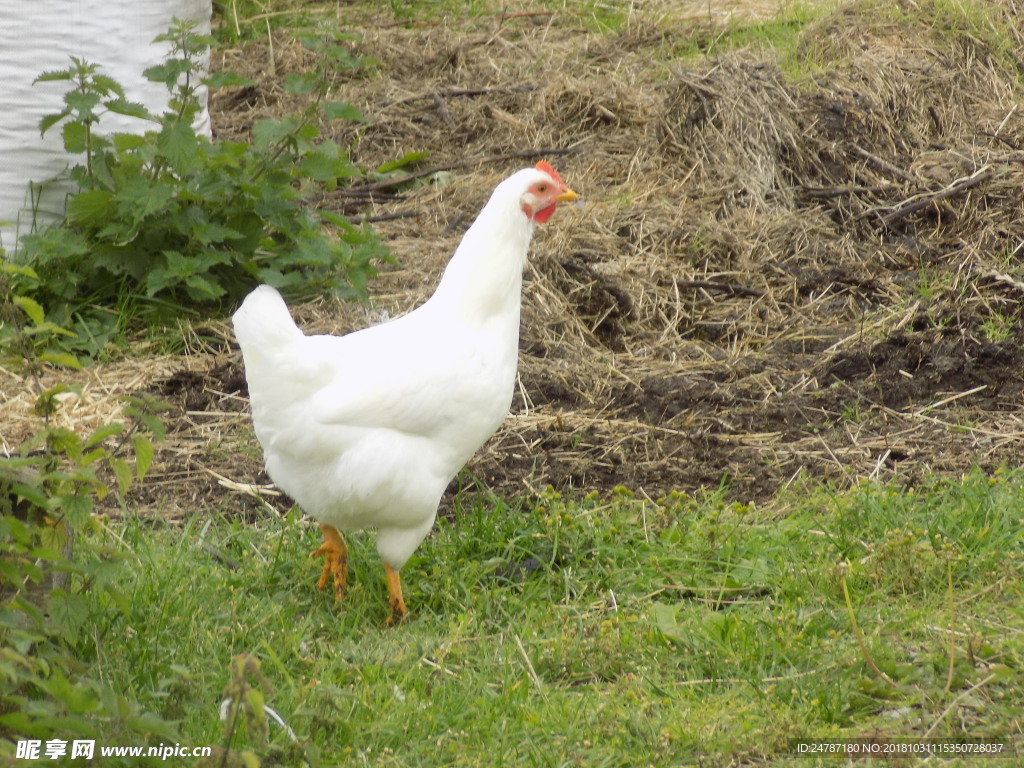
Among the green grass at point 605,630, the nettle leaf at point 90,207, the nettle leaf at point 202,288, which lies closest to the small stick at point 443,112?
the nettle leaf at point 202,288

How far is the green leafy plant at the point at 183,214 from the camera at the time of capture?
4.91 metres

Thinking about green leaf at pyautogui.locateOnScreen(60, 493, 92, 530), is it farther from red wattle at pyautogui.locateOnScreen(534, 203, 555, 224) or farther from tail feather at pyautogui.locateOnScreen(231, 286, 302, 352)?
red wattle at pyautogui.locateOnScreen(534, 203, 555, 224)

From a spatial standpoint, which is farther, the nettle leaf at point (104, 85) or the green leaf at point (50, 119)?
the green leaf at point (50, 119)

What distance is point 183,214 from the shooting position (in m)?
5.12

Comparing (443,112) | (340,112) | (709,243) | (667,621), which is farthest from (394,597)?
(443,112)

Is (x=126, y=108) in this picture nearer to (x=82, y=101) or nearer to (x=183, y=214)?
(x=82, y=101)

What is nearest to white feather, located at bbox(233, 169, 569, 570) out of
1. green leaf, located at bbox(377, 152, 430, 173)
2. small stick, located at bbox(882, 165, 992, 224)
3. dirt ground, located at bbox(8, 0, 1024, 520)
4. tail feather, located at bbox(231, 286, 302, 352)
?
tail feather, located at bbox(231, 286, 302, 352)

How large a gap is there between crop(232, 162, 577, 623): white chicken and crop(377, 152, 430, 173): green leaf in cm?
354

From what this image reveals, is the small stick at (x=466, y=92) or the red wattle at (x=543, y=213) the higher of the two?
the red wattle at (x=543, y=213)

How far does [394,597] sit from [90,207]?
8.44 feet

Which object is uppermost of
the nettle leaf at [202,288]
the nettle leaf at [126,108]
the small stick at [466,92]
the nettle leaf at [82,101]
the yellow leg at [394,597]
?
the nettle leaf at [82,101]

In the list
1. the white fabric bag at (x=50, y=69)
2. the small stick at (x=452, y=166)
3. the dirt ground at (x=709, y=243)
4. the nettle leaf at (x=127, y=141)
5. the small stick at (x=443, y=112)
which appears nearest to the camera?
the dirt ground at (x=709, y=243)

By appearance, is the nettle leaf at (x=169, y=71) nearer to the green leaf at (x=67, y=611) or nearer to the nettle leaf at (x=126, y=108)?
the nettle leaf at (x=126, y=108)

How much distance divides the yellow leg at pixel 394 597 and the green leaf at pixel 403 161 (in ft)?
13.1
